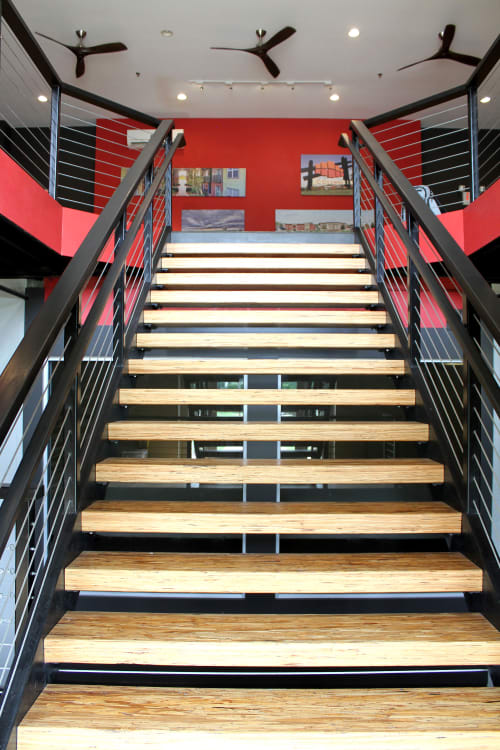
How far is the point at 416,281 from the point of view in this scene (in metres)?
2.48

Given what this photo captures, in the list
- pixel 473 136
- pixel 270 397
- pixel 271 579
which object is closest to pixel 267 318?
pixel 270 397

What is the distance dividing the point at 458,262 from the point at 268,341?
3.75ft

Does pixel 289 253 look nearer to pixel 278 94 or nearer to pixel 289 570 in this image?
pixel 289 570

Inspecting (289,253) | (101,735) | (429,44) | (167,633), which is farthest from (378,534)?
(429,44)

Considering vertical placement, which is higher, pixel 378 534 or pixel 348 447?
pixel 348 447

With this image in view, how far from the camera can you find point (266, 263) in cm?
341

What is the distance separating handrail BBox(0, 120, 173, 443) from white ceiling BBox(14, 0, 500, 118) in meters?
4.64

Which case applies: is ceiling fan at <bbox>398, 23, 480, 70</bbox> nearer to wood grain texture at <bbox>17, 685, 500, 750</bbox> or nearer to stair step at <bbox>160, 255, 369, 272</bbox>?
stair step at <bbox>160, 255, 369, 272</bbox>

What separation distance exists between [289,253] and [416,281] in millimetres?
1313

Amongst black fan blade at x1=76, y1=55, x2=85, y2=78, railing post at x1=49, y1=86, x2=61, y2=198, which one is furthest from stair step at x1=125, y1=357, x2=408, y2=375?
black fan blade at x1=76, y1=55, x2=85, y2=78

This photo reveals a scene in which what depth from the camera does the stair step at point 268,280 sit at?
3.22 m

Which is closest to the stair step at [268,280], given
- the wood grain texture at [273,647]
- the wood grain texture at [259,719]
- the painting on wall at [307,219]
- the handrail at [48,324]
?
the handrail at [48,324]

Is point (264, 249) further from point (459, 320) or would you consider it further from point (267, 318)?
point (459, 320)

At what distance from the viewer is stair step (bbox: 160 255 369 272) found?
3.39 meters
